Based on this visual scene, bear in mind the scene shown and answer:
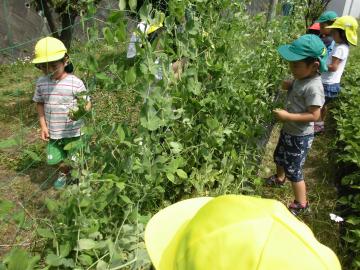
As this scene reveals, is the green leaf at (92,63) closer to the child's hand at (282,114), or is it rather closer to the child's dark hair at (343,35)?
the child's hand at (282,114)

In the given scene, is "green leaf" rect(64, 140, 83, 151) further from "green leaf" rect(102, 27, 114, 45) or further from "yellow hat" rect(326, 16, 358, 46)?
"yellow hat" rect(326, 16, 358, 46)

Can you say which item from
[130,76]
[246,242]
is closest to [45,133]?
[130,76]

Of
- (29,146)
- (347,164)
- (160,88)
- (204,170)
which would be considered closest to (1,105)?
(29,146)

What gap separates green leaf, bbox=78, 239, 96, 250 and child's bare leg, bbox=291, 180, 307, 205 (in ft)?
5.83

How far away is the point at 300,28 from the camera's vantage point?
602cm

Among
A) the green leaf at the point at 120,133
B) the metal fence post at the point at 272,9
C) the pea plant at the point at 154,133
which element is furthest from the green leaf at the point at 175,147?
the metal fence post at the point at 272,9

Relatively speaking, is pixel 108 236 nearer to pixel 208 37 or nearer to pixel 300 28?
pixel 208 37

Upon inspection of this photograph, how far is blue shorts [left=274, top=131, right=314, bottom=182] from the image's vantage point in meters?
2.77

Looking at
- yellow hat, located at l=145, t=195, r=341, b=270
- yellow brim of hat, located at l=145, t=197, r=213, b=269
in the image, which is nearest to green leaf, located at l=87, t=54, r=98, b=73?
yellow brim of hat, located at l=145, t=197, r=213, b=269

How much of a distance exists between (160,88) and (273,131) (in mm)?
2694

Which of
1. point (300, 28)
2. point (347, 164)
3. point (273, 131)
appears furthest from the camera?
point (300, 28)

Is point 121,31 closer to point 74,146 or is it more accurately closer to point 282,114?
point 74,146

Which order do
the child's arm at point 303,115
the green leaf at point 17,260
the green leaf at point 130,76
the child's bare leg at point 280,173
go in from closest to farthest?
the green leaf at point 17,260
the green leaf at point 130,76
the child's arm at point 303,115
the child's bare leg at point 280,173

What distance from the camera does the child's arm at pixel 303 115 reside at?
258cm
